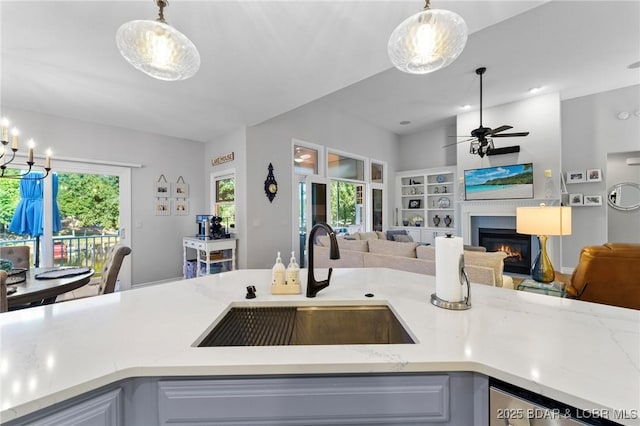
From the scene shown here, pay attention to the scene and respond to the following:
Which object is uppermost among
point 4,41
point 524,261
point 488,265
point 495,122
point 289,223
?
point 495,122

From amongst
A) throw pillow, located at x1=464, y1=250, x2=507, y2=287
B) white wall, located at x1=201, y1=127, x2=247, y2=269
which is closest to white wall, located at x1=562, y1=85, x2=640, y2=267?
throw pillow, located at x1=464, y1=250, x2=507, y2=287

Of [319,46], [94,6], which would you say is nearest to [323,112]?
[319,46]

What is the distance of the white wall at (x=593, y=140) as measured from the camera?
14.8 feet

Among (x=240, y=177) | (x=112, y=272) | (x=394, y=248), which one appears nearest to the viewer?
(x=112, y=272)

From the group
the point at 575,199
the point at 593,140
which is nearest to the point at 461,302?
the point at 575,199

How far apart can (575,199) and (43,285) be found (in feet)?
24.1

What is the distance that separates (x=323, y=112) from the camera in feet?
17.1

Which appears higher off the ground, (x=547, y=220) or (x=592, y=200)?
(x=592, y=200)

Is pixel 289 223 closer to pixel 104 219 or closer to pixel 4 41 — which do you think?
pixel 104 219

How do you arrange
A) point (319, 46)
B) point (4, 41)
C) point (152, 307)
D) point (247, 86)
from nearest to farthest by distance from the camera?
point (152, 307), point (4, 41), point (319, 46), point (247, 86)

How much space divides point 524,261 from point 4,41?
7391mm

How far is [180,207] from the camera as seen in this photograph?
190 inches

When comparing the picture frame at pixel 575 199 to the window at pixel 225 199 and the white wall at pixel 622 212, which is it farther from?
the window at pixel 225 199

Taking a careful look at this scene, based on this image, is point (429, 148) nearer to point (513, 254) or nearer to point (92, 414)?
point (513, 254)
